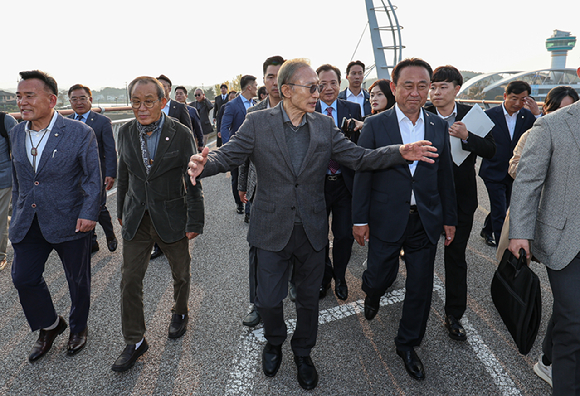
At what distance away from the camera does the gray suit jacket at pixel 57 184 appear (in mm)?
2637

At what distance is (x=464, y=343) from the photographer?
2.84m

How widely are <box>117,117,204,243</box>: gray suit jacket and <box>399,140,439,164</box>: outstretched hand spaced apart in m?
1.50

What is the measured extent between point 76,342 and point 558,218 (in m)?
3.33

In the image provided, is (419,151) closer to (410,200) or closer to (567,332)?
(410,200)

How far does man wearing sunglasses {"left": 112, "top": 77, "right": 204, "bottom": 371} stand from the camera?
8.56ft

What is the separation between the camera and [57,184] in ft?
8.79

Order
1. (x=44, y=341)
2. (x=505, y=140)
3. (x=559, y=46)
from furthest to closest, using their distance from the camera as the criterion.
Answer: (x=559, y=46)
(x=505, y=140)
(x=44, y=341)

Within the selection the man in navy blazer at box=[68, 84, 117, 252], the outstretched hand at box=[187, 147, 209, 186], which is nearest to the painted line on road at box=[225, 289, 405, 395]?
the outstretched hand at box=[187, 147, 209, 186]

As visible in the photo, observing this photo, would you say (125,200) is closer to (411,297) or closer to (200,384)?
(200,384)

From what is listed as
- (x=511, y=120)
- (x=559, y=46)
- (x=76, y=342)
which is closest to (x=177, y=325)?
(x=76, y=342)

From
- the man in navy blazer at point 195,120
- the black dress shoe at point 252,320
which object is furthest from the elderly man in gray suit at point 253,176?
the man in navy blazer at point 195,120

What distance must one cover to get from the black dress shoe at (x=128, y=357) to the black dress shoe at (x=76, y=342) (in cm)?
42

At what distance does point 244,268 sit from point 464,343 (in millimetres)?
2409

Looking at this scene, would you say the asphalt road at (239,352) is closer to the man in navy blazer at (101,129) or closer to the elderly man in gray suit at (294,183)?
the elderly man in gray suit at (294,183)
